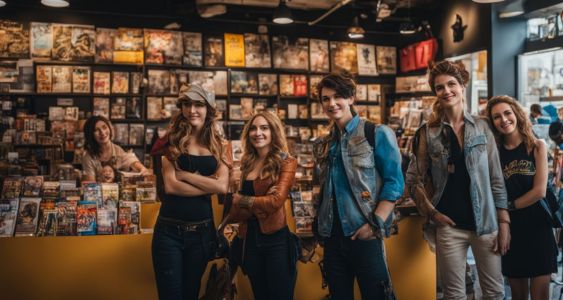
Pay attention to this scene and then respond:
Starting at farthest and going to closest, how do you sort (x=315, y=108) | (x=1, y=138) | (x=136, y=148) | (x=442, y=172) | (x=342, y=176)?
(x=315, y=108)
(x=136, y=148)
(x=1, y=138)
(x=442, y=172)
(x=342, y=176)

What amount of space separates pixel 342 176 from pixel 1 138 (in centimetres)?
617

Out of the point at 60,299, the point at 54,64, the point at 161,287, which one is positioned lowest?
the point at 60,299

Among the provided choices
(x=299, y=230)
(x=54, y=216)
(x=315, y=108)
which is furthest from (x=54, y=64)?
(x=299, y=230)

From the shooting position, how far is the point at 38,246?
3.10 metres

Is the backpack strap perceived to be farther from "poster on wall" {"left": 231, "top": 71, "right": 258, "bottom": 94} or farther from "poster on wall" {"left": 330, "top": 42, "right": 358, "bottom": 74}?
"poster on wall" {"left": 330, "top": 42, "right": 358, "bottom": 74}

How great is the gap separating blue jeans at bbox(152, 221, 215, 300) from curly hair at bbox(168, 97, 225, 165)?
41cm

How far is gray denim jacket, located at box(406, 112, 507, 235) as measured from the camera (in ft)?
8.42

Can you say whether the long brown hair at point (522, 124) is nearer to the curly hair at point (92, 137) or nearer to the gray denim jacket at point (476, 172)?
the gray denim jacket at point (476, 172)

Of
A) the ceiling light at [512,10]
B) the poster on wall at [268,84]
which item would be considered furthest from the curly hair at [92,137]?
the ceiling light at [512,10]

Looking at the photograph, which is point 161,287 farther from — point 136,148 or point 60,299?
point 136,148

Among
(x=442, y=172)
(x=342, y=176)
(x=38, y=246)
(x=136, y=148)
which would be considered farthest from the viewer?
(x=136, y=148)

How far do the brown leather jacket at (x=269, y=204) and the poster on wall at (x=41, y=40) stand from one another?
233 inches

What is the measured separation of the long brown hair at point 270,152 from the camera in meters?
2.63

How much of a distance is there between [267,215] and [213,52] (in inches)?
237
